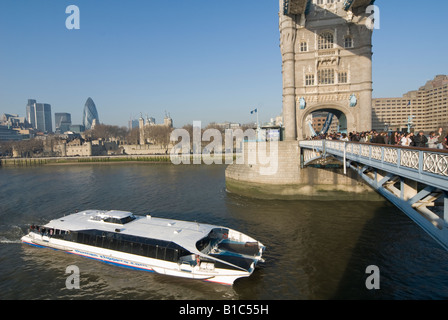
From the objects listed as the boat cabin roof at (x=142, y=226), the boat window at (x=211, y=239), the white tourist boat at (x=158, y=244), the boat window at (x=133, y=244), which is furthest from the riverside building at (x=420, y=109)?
the boat window at (x=133, y=244)

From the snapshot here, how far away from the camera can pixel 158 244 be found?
13.5 metres

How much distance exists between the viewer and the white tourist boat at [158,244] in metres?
12.4

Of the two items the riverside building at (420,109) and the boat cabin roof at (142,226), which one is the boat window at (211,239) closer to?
the boat cabin roof at (142,226)

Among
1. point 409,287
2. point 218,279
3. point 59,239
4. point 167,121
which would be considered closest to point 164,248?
point 218,279

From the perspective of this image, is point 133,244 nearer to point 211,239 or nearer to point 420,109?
point 211,239

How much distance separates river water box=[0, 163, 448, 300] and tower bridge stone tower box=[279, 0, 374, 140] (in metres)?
10.6

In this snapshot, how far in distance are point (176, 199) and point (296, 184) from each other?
12.3m

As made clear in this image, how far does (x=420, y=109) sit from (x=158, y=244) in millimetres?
156530

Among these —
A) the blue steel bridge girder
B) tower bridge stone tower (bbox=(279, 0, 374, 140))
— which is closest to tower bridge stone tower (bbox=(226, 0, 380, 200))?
tower bridge stone tower (bbox=(279, 0, 374, 140))

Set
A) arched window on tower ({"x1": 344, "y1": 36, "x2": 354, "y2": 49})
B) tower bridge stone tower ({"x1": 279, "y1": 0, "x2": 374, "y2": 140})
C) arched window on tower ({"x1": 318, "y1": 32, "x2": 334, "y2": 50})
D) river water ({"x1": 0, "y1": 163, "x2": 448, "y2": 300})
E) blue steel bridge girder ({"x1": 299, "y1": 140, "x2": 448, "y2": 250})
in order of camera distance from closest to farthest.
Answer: blue steel bridge girder ({"x1": 299, "y1": 140, "x2": 448, "y2": 250})
river water ({"x1": 0, "y1": 163, "x2": 448, "y2": 300})
tower bridge stone tower ({"x1": 279, "y1": 0, "x2": 374, "y2": 140})
arched window on tower ({"x1": 344, "y1": 36, "x2": 354, "y2": 49})
arched window on tower ({"x1": 318, "y1": 32, "x2": 334, "y2": 50})

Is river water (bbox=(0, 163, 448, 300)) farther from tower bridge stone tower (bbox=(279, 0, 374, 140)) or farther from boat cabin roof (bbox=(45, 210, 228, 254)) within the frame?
tower bridge stone tower (bbox=(279, 0, 374, 140))

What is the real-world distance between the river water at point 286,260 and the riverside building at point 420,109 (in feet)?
329

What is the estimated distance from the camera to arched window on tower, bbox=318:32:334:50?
2828 cm

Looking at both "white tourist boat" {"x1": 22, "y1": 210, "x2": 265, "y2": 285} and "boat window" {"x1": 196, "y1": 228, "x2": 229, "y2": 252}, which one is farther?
"boat window" {"x1": 196, "y1": 228, "x2": 229, "y2": 252}
